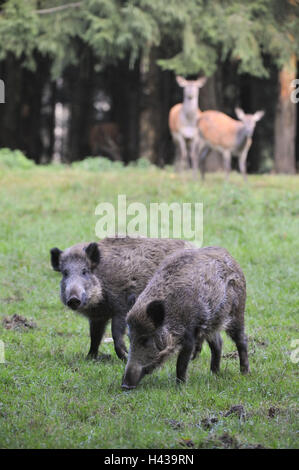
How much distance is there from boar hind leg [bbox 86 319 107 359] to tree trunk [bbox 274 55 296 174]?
1481 cm

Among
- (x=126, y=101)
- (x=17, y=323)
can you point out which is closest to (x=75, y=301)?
(x=17, y=323)

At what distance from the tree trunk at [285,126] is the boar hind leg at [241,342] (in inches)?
595

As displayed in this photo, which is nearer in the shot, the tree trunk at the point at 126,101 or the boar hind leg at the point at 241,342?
the boar hind leg at the point at 241,342

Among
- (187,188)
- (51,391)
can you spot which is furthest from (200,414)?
(187,188)

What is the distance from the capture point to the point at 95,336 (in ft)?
26.4

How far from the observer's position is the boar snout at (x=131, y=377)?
6621 mm

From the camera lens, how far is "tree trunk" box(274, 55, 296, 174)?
21688mm

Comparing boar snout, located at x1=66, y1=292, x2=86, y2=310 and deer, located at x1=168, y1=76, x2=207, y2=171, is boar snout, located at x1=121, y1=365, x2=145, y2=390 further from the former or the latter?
deer, located at x1=168, y1=76, x2=207, y2=171

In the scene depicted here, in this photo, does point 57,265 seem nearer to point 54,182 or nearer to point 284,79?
point 54,182

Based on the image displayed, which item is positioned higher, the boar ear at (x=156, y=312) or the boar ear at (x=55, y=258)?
the boar ear at (x=55, y=258)

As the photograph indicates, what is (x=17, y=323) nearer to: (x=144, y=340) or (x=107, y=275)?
(x=107, y=275)

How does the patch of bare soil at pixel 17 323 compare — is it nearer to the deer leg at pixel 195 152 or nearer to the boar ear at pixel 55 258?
the boar ear at pixel 55 258

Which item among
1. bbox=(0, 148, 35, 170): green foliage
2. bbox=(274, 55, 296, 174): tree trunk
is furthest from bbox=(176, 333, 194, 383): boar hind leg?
bbox=(274, 55, 296, 174): tree trunk

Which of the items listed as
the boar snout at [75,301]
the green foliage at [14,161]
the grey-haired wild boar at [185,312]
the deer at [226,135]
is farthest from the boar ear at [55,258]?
the green foliage at [14,161]
